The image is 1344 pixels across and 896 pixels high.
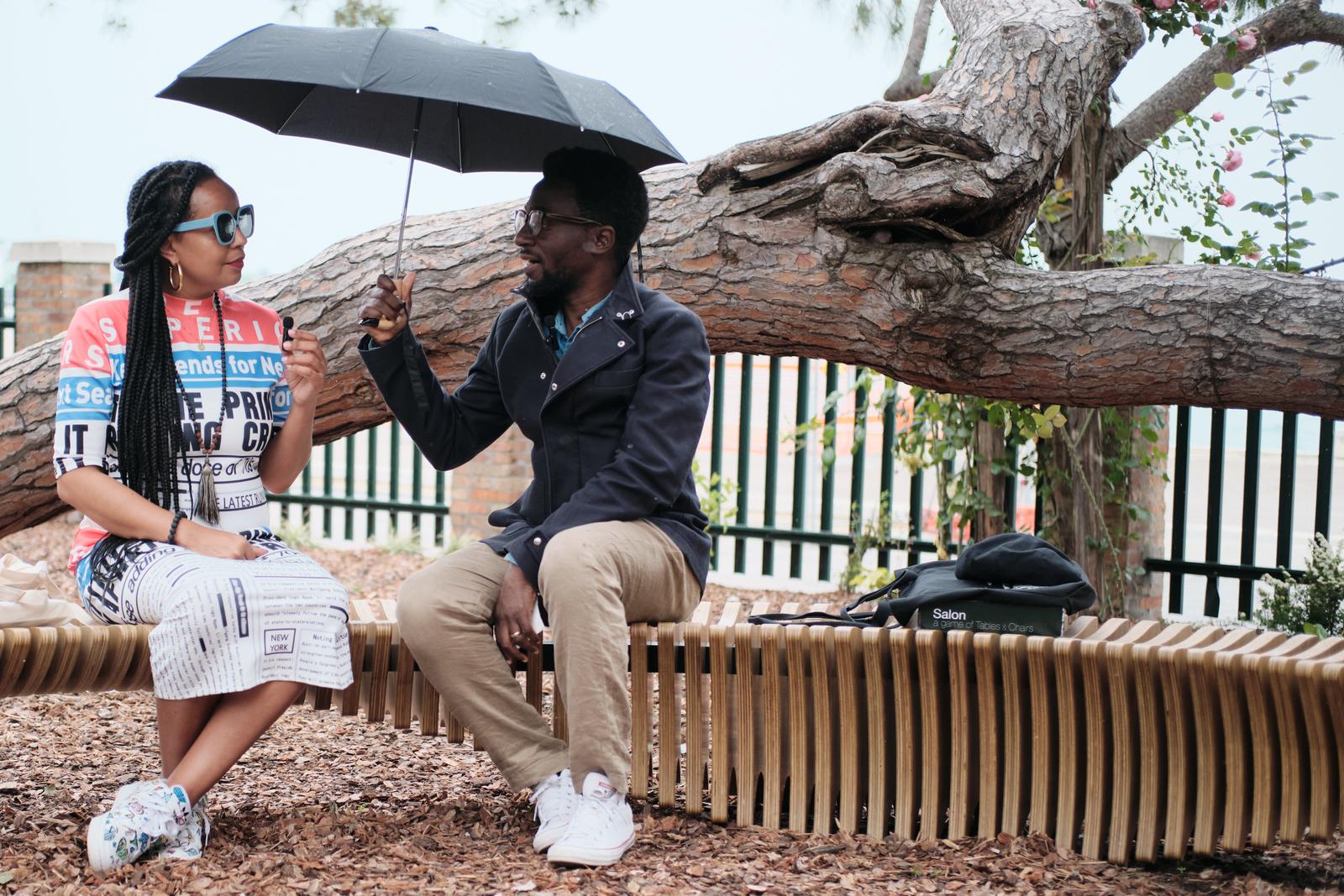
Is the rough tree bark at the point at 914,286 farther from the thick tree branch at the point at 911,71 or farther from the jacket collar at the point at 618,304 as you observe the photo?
the thick tree branch at the point at 911,71

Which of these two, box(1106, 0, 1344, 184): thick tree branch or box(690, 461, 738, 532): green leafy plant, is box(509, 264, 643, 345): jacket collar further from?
box(690, 461, 738, 532): green leafy plant

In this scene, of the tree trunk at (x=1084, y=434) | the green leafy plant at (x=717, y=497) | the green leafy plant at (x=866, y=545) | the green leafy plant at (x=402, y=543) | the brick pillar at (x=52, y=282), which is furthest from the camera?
the brick pillar at (x=52, y=282)

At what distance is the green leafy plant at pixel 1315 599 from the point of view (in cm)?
489

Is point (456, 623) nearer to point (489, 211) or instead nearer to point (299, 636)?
point (299, 636)

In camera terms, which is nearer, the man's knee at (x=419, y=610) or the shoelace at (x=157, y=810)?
the shoelace at (x=157, y=810)

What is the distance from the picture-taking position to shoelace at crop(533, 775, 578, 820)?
271 cm

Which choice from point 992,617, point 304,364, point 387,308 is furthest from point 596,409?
point 992,617

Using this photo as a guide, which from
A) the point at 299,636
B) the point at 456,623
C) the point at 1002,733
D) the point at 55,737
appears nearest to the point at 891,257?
the point at 1002,733

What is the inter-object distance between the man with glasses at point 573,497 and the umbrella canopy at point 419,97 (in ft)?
0.63

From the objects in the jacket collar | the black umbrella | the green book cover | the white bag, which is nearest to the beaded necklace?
the white bag

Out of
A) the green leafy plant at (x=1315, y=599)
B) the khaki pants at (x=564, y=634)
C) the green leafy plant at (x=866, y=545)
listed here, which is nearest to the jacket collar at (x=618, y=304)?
the khaki pants at (x=564, y=634)

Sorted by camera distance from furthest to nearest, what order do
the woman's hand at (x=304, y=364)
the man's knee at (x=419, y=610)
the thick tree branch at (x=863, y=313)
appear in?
the thick tree branch at (x=863, y=313) → the woman's hand at (x=304, y=364) → the man's knee at (x=419, y=610)

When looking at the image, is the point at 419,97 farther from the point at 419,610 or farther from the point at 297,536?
the point at 297,536

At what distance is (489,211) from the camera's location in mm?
4059
